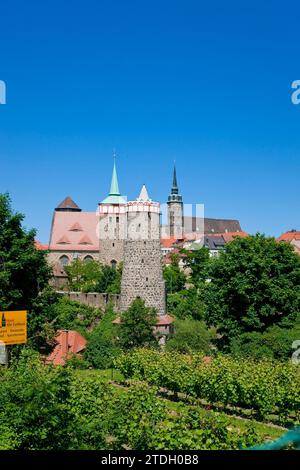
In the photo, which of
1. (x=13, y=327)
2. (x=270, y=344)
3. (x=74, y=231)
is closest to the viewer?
(x=13, y=327)

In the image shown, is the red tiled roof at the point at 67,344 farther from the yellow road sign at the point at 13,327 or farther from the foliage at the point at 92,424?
the foliage at the point at 92,424

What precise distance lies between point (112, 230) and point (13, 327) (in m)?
40.2

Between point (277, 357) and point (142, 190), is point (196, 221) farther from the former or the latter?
point (277, 357)

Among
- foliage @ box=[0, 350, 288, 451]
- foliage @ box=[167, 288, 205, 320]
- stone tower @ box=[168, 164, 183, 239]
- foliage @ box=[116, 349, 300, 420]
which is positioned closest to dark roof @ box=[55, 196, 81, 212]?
foliage @ box=[167, 288, 205, 320]

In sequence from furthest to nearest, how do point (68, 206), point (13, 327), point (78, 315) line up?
point (68, 206) → point (78, 315) → point (13, 327)

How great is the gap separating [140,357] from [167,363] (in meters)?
2.26

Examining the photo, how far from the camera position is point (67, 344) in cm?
3186

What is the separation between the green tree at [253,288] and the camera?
30.1m

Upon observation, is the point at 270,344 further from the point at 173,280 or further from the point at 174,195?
the point at 174,195

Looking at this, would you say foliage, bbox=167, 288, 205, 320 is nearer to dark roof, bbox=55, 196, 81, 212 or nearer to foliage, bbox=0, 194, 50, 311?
foliage, bbox=0, 194, 50, 311

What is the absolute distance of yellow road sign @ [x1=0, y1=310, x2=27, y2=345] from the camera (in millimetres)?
21297

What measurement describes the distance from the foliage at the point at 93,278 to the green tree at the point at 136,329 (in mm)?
12373

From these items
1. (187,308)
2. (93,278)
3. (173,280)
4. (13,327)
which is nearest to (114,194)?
(173,280)

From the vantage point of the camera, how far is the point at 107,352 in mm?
30984
